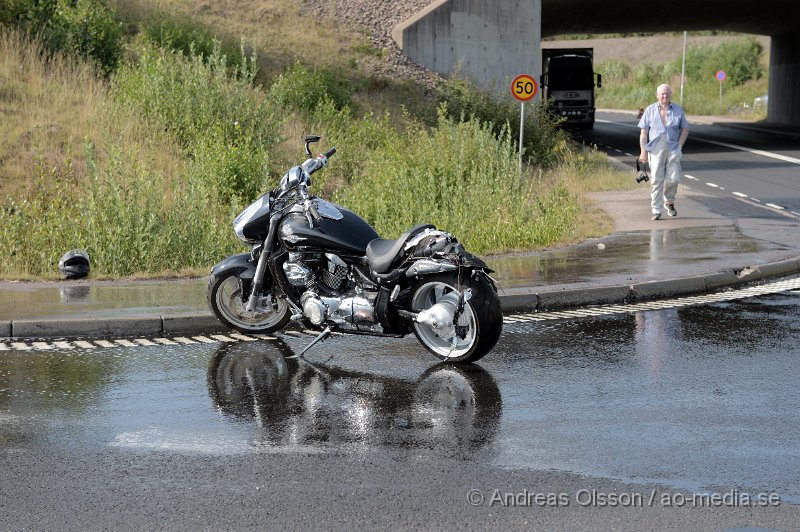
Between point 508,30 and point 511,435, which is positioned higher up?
point 508,30

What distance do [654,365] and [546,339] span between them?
1.16m

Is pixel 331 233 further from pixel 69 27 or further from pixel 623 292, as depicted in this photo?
pixel 69 27

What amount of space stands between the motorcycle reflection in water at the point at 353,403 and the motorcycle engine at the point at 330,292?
39 cm

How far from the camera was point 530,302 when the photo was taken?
33.2 feet

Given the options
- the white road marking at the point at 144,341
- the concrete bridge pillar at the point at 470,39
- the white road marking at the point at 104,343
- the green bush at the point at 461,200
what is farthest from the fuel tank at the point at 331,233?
the concrete bridge pillar at the point at 470,39

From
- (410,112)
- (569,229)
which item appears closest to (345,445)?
(569,229)

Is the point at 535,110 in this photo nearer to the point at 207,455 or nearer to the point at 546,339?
the point at 546,339

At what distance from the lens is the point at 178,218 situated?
13.6 metres

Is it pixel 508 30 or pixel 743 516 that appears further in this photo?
pixel 508 30

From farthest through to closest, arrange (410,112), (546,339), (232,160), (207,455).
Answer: (410,112) < (232,160) < (546,339) < (207,455)

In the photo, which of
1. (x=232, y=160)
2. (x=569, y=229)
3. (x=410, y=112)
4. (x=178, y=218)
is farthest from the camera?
(x=410, y=112)

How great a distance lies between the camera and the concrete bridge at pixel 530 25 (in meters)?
33.9

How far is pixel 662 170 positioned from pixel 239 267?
9102 mm

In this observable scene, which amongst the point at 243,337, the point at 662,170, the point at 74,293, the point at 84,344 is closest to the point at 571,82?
the point at 662,170
